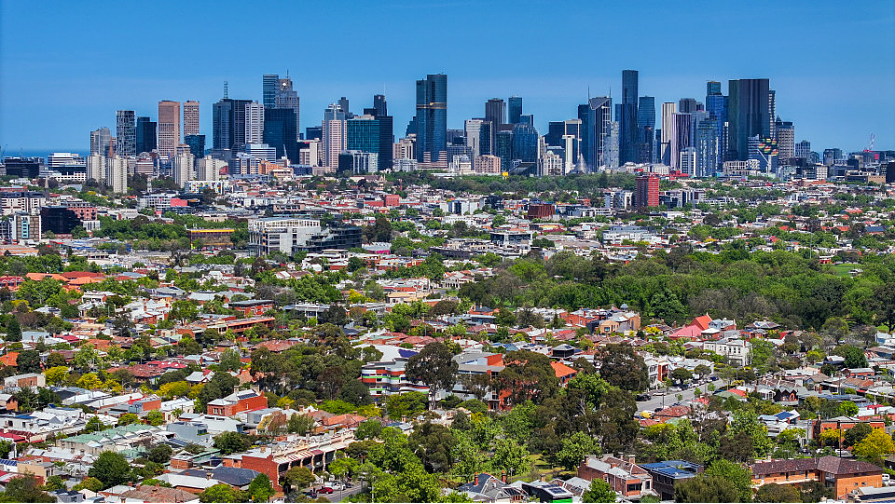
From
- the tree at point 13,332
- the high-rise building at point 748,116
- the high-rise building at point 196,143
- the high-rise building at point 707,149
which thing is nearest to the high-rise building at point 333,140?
the high-rise building at point 196,143

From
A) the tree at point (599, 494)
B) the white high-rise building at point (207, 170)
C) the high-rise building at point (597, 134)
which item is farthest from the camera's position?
the high-rise building at point (597, 134)

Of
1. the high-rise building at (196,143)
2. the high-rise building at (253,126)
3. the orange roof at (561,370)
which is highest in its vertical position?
the high-rise building at (253,126)

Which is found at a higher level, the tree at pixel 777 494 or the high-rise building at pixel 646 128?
the high-rise building at pixel 646 128

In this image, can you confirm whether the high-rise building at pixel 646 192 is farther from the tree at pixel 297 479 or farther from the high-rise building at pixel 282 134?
the tree at pixel 297 479

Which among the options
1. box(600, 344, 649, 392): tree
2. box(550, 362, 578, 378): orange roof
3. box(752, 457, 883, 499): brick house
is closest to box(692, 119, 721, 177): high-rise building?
box(550, 362, 578, 378): orange roof

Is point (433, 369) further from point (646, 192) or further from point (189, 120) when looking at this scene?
point (189, 120)

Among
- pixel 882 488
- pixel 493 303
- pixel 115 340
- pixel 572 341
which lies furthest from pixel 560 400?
pixel 493 303

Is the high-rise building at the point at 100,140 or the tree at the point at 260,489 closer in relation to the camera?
the tree at the point at 260,489
